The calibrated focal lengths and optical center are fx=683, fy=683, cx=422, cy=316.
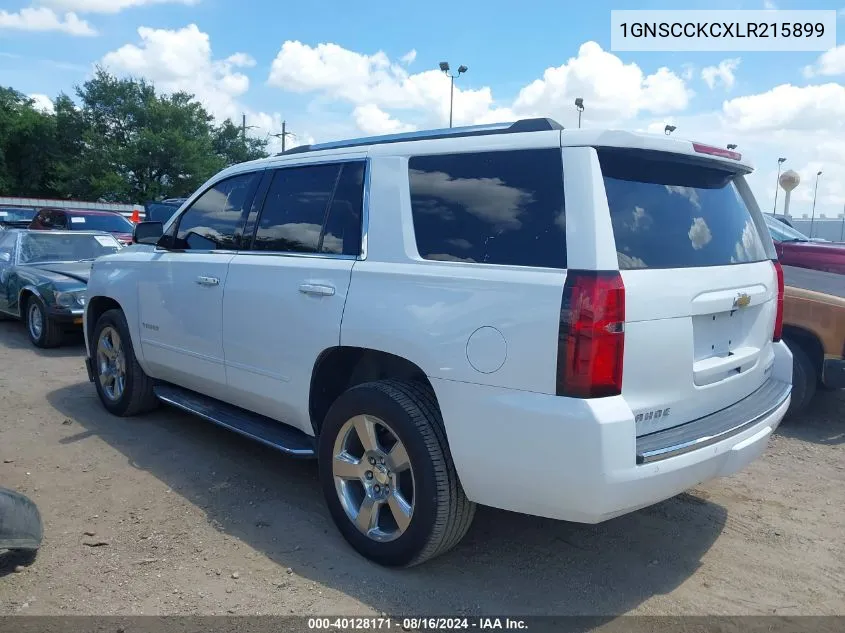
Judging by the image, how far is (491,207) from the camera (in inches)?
118

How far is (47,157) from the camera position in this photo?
45062 mm

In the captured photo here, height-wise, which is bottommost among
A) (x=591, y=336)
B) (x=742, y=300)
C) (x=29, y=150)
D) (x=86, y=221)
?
(x=591, y=336)

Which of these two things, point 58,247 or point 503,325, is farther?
point 58,247

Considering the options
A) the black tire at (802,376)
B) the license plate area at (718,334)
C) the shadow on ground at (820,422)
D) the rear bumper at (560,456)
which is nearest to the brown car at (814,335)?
the black tire at (802,376)

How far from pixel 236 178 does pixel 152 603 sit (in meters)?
2.69

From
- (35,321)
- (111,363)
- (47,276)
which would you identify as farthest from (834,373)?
(35,321)

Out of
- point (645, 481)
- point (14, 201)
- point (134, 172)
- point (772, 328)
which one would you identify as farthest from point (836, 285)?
point (134, 172)

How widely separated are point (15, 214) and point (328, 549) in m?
20.8

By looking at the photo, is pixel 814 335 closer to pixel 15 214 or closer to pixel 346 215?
pixel 346 215

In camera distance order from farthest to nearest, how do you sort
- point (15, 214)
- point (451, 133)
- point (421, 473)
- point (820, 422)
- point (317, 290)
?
point (15, 214)
point (820, 422)
point (317, 290)
point (451, 133)
point (421, 473)

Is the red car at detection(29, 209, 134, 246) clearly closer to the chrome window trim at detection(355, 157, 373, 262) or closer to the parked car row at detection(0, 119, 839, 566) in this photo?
the parked car row at detection(0, 119, 839, 566)

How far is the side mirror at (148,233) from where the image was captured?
16.7 ft

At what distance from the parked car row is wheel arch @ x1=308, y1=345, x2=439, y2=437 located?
0.01 metres

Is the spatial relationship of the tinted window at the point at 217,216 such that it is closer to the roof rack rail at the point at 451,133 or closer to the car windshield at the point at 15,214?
the roof rack rail at the point at 451,133
